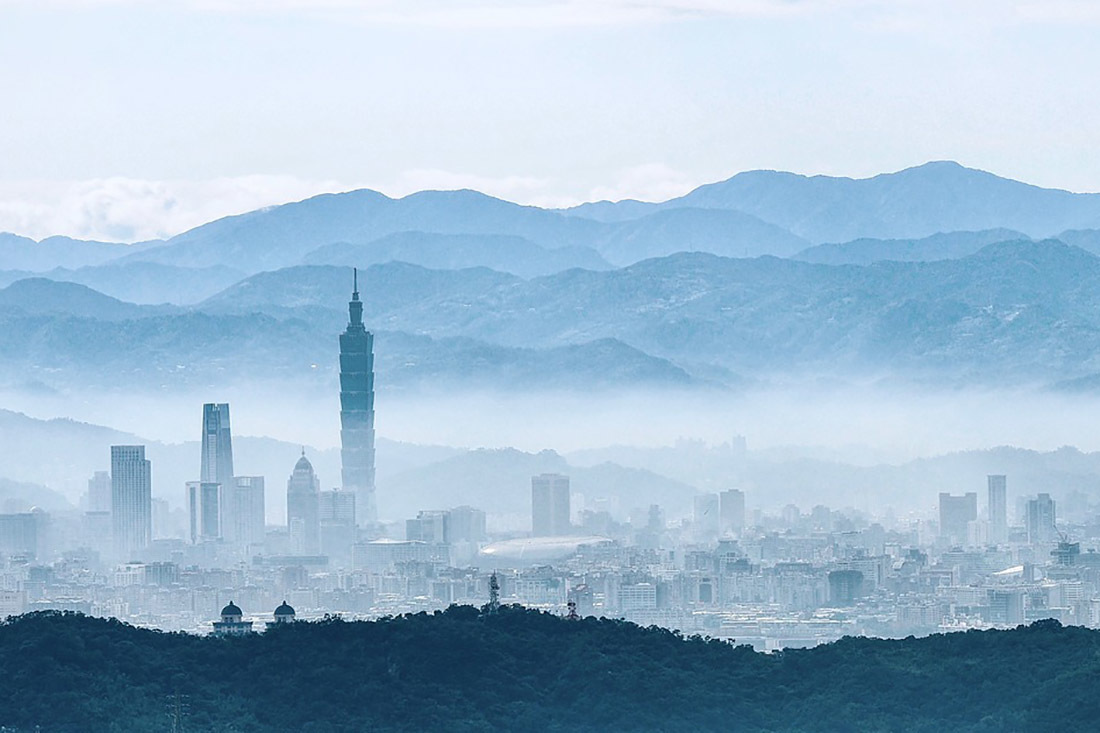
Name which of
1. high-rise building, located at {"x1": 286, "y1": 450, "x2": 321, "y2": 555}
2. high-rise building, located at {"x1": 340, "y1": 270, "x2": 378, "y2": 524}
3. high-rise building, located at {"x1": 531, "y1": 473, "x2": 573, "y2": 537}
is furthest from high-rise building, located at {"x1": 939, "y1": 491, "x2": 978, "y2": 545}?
high-rise building, located at {"x1": 286, "y1": 450, "x2": 321, "y2": 555}

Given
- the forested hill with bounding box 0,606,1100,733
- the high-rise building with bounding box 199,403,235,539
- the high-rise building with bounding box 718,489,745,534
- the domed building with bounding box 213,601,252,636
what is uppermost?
the high-rise building with bounding box 199,403,235,539

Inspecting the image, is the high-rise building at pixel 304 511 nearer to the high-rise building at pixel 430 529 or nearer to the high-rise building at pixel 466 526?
the high-rise building at pixel 430 529

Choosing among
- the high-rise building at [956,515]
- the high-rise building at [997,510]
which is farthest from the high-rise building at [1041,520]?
the high-rise building at [956,515]

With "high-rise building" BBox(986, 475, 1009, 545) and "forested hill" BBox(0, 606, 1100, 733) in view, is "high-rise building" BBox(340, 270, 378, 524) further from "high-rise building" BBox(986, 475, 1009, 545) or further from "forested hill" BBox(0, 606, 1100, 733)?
"forested hill" BBox(0, 606, 1100, 733)

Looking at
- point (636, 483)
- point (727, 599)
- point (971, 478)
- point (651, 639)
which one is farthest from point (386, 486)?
point (651, 639)

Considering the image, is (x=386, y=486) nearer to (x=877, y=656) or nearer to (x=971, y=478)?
(x=971, y=478)

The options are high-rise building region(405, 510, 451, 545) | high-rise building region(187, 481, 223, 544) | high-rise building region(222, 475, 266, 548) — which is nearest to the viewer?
high-rise building region(405, 510, 451, 545)

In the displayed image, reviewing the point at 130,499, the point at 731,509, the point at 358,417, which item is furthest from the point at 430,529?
the point at 731,509
